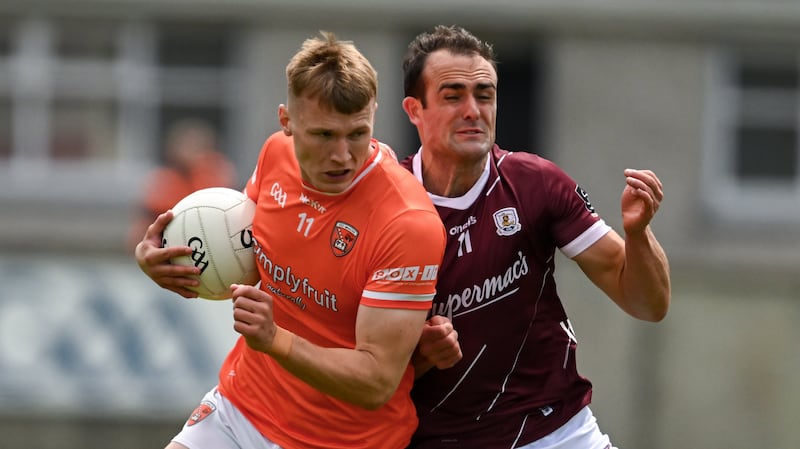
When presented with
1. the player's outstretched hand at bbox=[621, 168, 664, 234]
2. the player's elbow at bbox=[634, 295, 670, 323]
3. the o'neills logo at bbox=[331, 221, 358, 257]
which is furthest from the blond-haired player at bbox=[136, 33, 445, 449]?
the player's elbow at bbox=[634, 295, 670, 323]

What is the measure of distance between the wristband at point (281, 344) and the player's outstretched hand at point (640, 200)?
1269mm

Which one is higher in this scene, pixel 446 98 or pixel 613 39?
pixel 613 39

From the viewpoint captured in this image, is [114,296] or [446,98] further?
[114,296]

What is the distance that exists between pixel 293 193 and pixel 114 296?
19.2 feet

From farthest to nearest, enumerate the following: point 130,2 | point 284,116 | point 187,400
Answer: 1. point 130,2
2. point 187,400
3. point 284,116

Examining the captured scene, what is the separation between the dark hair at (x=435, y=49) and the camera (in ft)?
17.6

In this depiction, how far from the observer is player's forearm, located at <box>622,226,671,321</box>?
203 inches

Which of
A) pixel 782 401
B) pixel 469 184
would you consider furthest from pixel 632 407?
pixel 469 184

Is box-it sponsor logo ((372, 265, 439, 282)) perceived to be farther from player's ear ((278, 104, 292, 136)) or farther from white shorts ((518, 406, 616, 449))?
white shorts ((518, 406, 616, 449))

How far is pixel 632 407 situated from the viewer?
11125mm

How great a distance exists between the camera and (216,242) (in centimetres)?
530

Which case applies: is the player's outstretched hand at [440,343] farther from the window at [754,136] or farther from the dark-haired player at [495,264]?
the window at [754,136]

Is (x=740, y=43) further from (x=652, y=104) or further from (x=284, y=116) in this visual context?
(x=284, y=116)

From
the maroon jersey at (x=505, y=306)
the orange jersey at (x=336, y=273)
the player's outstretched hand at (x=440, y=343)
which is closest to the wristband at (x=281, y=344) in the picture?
the orange jersey at (x=336, y=273)
